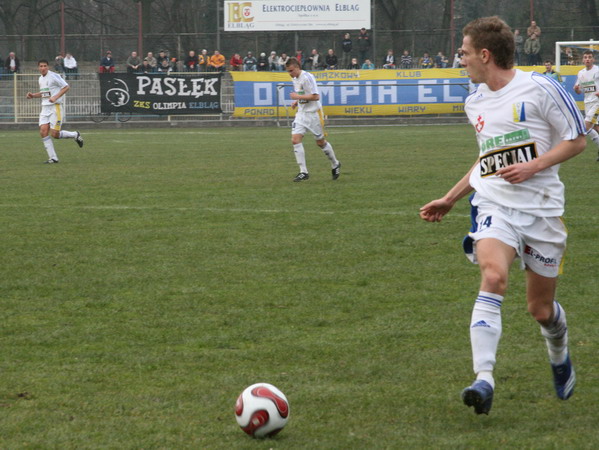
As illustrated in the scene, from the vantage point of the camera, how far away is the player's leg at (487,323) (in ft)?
13.3

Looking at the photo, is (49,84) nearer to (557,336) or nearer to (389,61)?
(557,336)

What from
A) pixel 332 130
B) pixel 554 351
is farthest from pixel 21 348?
pixel 332 130

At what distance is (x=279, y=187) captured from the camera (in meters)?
13.9

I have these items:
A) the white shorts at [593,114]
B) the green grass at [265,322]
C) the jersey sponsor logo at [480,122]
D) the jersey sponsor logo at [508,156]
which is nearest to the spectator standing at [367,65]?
the white shorts at [593,114]

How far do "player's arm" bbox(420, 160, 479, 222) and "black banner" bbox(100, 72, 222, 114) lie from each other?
2902cm

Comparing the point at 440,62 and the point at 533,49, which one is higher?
the point at 533,49

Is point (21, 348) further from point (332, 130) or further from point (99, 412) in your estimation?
point (332, 130)

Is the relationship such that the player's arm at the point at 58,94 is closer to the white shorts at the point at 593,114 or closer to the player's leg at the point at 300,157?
the player's leg at the point at 300,157

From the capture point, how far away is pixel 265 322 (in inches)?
244

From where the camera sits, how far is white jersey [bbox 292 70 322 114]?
15734 mm

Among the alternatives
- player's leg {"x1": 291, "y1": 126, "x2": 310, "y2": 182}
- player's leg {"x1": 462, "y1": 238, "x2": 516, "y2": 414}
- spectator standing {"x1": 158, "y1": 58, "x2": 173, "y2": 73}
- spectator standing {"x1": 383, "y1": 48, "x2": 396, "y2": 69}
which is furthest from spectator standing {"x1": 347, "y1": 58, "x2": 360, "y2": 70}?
player's leg {"x1": 462, "y1": 238, "x2": 516, "y2": 414}

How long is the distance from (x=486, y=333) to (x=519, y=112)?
1092 millimetres

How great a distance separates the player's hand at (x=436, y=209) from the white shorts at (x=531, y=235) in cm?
37

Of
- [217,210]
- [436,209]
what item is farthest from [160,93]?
[436,209]
